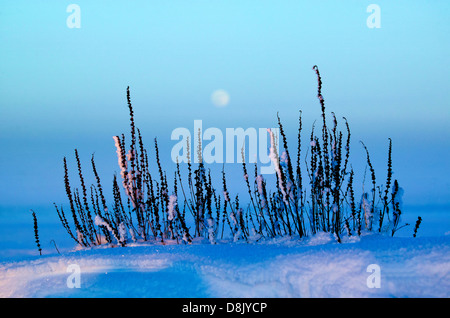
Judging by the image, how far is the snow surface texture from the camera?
6.82ft

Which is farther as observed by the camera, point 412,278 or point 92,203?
point 92,203

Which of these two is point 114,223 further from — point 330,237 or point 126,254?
point 330,237

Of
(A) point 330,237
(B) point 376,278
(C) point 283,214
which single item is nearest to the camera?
(B) point 376,278

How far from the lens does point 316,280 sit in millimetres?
2125

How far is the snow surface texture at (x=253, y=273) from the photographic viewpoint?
2078 mm

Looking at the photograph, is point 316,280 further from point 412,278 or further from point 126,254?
point 126,254

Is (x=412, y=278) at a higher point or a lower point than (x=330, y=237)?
higher

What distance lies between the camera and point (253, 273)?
2.21 meters

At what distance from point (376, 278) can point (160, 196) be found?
2.41 metres

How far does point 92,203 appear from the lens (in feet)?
14.6
